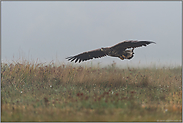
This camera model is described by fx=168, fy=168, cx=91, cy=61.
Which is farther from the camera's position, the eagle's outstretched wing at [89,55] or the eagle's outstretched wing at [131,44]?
the eagle's outstretched wing at [89,55]

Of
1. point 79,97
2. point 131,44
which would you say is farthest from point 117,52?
point 79,97

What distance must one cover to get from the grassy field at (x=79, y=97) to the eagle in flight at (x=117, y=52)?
923 millimetres

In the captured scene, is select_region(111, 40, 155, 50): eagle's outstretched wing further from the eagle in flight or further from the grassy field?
the grassy field

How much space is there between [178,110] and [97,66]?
581cm

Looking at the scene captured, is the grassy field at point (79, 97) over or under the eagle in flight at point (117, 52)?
under

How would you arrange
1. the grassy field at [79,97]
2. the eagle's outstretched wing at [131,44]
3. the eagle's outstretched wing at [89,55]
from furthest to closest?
the eagle's outstretched wing at [89,55] → the eagle's outstretched wing at [131,44] → the grassy field at [79,97]

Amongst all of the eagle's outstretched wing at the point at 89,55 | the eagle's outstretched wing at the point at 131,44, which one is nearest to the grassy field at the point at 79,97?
the eagle's outstretched wing at the point at 89,55

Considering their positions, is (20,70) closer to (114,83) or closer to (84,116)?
(114,83)

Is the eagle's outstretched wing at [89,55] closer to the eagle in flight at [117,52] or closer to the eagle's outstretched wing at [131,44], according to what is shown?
the eagle in flight at [117,52]

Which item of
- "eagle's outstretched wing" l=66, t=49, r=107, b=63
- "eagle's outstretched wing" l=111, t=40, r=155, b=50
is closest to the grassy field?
"eagle's outstretched wing" l=66, t=49, r=107, b=63

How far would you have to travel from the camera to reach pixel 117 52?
705cm

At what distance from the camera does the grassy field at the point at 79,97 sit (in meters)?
4.28

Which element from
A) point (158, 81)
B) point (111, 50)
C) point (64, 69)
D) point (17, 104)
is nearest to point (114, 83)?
point (111, 50)

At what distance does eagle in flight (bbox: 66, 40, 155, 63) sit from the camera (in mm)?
6076
